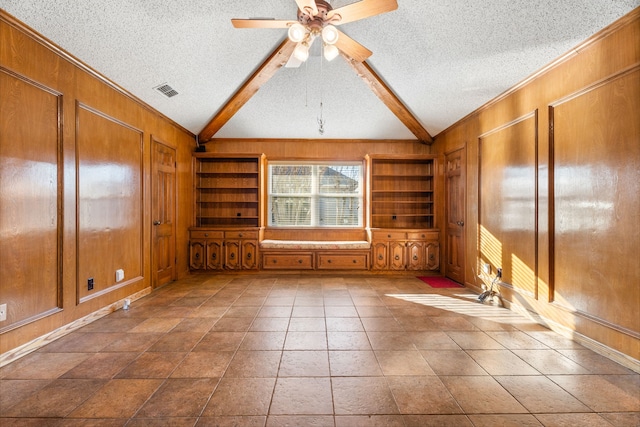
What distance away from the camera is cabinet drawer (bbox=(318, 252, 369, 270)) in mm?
5469

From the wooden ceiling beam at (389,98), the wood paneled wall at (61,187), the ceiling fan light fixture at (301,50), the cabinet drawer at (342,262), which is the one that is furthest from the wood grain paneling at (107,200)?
the wooden ceiling beam at (389,98)

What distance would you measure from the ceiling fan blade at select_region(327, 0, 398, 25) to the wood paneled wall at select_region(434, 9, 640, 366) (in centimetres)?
173

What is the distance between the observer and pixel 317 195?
6074 mm

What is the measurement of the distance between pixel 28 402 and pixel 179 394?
0.85 metres

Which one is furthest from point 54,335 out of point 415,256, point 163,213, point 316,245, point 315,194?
point 415,256

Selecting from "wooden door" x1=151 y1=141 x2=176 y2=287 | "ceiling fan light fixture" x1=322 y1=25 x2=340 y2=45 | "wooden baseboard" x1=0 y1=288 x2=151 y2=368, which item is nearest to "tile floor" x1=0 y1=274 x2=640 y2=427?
"wooden baseboard" x1=0 y1=288 x2=151 y2=368

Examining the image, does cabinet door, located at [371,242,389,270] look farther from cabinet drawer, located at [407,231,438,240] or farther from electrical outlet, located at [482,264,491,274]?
electrical outlet, located at [482,264,491,274]

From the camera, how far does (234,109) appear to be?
5.01 meters

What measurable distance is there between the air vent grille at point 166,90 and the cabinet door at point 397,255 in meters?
4.14

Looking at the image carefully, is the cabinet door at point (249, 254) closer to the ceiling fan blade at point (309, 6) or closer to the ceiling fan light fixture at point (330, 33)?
the ceiling fan light fixture at point (330, 33)

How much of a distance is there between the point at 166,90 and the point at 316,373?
3.82 meters

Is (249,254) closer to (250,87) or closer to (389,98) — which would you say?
(250,87)

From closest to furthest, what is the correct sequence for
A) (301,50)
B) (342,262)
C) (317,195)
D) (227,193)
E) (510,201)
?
(301,50), (510,201), (342,262), (227,193), (317,195)

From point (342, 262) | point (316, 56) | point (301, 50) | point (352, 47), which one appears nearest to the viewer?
point (301, 50)
